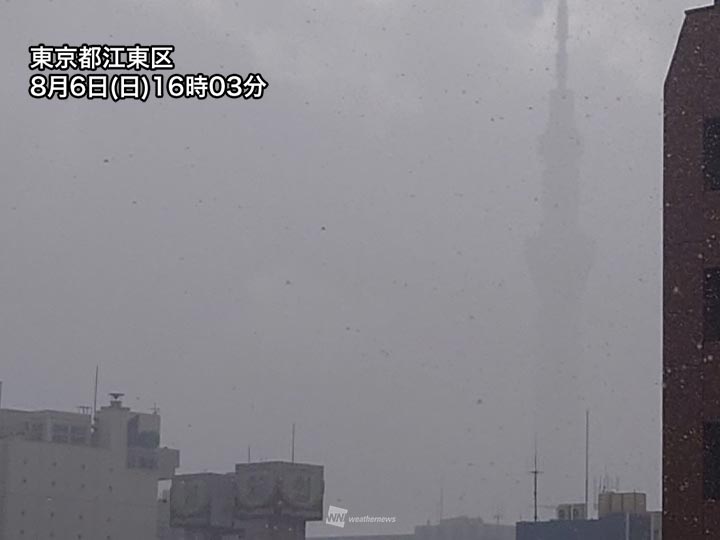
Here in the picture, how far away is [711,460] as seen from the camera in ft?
107

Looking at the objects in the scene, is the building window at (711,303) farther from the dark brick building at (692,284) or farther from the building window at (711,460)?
the building window at (711,460)

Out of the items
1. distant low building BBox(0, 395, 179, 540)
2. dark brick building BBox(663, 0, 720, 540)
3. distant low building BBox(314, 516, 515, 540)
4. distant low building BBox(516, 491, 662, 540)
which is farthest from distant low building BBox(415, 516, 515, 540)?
dark brick building BBox(663, 0, 720, 540)

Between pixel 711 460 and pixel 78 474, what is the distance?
76821mm

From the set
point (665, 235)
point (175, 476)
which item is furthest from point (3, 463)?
point (665, 235)

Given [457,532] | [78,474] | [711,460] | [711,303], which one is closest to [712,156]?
[711,303]

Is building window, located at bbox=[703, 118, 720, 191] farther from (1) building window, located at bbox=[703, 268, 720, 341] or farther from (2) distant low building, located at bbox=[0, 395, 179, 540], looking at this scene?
(2) distant low building, located at bbox=[0, 395, 179, 540]

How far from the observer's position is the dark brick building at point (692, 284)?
32.7m

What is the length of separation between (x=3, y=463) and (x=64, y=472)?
183 inches

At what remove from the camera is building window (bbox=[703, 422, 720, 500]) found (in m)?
32.5

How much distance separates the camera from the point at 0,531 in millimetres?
103250

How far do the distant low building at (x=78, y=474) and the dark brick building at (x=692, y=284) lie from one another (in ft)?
241

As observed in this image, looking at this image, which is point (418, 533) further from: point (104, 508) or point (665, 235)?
point (665, 235)

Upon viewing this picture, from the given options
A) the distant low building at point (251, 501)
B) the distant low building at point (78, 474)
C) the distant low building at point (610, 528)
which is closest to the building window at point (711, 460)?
the distant low building at point (610, 528)

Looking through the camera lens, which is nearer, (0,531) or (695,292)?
(695,292)
